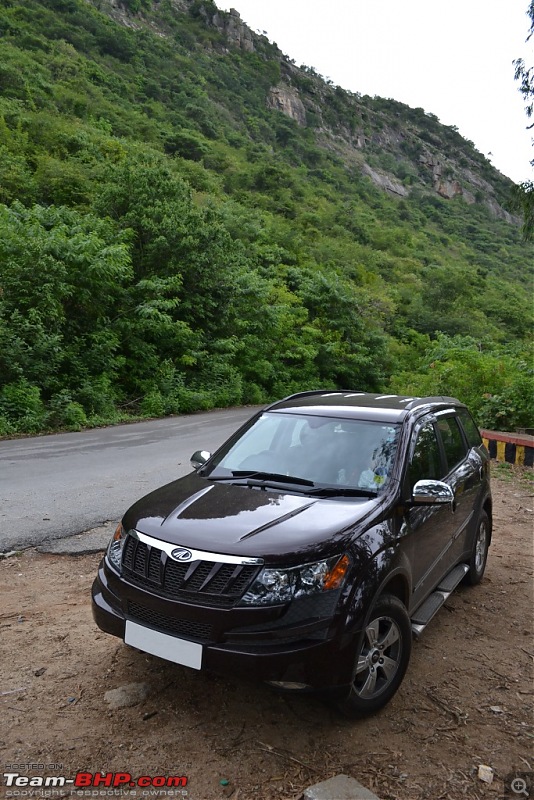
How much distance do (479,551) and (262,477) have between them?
8.07 ft

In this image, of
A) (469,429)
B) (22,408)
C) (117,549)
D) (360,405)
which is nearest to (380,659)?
(117,549)

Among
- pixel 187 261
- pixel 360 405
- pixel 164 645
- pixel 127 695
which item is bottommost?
pixel 127 695

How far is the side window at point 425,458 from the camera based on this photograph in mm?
3703

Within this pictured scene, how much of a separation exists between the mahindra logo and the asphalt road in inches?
122

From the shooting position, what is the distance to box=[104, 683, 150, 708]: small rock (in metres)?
2.99

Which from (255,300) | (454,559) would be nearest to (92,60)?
(255,300)

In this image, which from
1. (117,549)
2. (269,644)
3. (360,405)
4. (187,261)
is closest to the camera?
(269,644)

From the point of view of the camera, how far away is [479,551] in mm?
4938

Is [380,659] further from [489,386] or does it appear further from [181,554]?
[489,386]

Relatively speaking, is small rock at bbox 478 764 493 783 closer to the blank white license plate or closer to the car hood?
the car hood

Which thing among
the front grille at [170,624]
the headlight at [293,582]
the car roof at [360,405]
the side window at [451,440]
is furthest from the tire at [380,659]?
the side window at [451,440]

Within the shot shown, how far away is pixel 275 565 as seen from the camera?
268 cm

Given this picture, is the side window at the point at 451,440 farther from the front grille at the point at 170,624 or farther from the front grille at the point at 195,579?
the front grille at the point at 170,624

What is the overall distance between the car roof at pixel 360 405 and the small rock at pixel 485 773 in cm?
202
